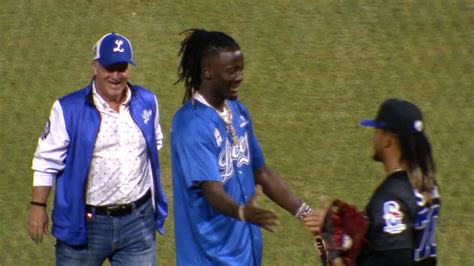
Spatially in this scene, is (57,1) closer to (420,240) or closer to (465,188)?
(465,188)

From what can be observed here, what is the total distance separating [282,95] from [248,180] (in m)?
5.51

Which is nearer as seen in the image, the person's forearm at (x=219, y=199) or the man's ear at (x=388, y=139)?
the man's ear at (x=388, y=139)

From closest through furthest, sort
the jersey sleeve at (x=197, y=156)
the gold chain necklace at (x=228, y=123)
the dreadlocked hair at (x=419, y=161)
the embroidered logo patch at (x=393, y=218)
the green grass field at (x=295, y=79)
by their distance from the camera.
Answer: the embroidered logo patch at (x=393, y=218) < the dreadlocked hair at (x=419, y=161) < the jersey sleeve at (x=197, y=156) < the gold chain necklace at (x=228, y=123) < the green grass field at (x=295, y=79)

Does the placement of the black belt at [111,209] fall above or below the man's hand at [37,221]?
above

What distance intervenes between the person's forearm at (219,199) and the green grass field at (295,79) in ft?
11.7

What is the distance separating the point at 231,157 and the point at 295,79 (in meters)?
5.87

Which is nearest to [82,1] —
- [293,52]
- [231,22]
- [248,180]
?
[231,22]

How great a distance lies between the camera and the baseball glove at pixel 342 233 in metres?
5.70

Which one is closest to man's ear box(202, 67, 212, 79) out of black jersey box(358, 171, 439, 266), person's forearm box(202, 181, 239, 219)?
person's forearm box(202, 181, 239, 219)

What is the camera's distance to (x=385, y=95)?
11.9 m

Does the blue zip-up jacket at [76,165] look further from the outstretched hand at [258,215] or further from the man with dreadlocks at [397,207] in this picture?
the man with dreadlocks at [397,207]

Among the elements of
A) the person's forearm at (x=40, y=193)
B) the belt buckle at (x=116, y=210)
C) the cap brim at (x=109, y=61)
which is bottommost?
the belt buckle at (x=116, y=210)

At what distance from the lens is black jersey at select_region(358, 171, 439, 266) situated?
5.62 m

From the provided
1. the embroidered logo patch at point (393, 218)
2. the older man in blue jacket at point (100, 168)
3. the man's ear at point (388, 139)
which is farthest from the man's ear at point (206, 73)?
the embroidered logo patch at point (393, 218)
